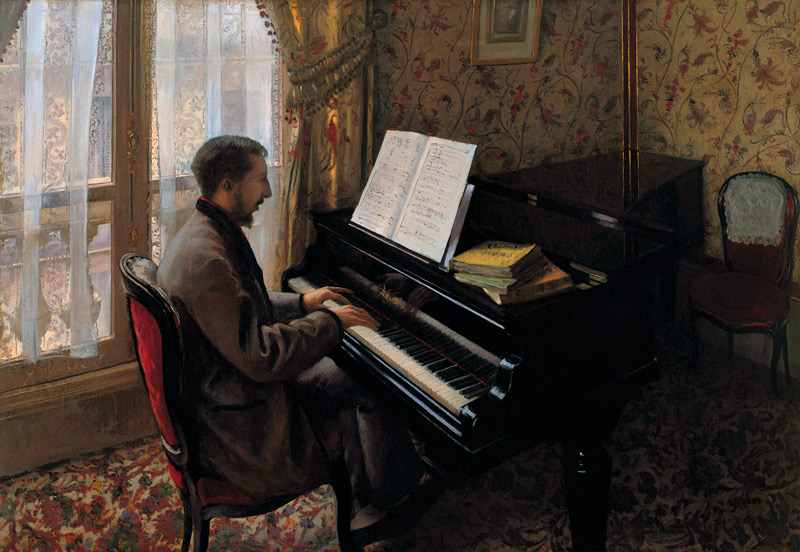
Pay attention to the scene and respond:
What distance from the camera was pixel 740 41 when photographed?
193 cm

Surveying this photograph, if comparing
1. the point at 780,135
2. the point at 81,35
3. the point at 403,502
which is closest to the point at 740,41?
the point at 780,135

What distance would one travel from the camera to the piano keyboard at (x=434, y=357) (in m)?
1.66

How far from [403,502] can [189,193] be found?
151 cm

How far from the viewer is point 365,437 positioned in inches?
76.9

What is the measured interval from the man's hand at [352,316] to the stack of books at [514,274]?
0.33 m

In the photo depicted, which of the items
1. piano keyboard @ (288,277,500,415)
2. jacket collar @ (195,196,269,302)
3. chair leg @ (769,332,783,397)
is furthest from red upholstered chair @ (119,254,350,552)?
chair leg @ (769,332,783,397)

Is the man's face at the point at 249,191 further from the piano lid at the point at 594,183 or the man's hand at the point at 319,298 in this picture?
the piano lid at the point at 594,183

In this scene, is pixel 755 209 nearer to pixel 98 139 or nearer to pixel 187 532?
pixel 187 532

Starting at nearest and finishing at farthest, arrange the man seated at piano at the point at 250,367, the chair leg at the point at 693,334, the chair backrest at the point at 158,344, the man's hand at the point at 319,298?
1. the chair backrest at the point at 158,344
2. the man seated at piano at the point at 250,367
3. the man's hand at the point at 319,298
4. the chair leg at the point at 693,334

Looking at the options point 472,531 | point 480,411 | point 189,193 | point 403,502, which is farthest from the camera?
point 189,193

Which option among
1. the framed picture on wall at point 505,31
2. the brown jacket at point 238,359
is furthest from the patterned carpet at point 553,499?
the framed picture on wall at point 505,31

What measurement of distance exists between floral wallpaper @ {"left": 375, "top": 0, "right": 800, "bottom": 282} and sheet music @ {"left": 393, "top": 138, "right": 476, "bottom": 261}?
0.95 metres

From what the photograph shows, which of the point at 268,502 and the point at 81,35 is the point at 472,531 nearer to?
the point at 268,502

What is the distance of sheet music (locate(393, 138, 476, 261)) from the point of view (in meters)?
1.80
